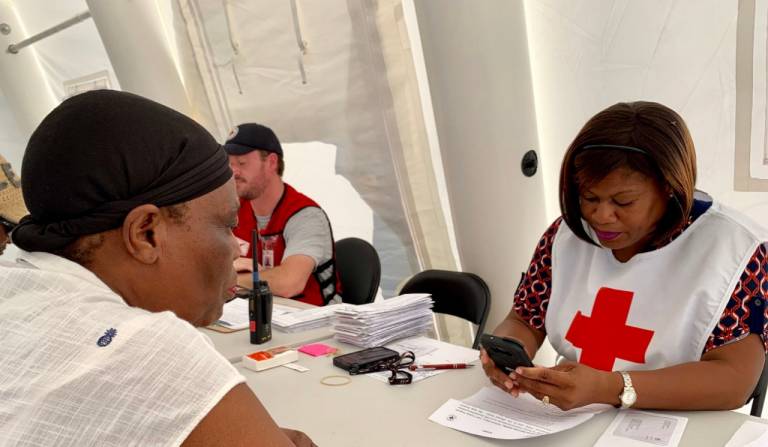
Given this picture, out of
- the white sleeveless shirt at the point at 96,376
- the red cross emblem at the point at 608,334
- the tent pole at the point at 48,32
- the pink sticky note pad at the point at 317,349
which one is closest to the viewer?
the white sleeveless shirt at the point at 96,376

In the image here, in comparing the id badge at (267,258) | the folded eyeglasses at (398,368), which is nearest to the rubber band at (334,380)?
the folded eyeglasses at (398,368)

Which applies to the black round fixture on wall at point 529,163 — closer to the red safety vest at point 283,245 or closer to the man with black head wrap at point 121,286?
the red safety vest at point 283,245

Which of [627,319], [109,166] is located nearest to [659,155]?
[627,319]

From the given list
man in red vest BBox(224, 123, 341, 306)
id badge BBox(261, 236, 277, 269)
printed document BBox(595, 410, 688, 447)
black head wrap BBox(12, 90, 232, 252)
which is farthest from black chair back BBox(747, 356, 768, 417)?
id badge BBox(261, 236, 277, 269)

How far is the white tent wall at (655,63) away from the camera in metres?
1.71

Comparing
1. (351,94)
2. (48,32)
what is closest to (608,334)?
(351,94)

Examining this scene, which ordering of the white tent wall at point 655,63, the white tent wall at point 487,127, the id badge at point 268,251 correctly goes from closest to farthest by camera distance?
the white tent wall at point 655,63
the white tent wall at point 487,127
the id badge at point 268,251

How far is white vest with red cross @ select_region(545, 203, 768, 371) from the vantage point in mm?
1220

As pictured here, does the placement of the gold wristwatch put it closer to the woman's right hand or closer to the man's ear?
the woman's right hand

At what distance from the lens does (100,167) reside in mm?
666

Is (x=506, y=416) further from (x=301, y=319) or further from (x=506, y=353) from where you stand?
(x=301, y=319)

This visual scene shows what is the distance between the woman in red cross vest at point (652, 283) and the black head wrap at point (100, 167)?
2.50 feet

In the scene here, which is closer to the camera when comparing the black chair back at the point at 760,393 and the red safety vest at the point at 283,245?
the black chair back at the point at 760,393

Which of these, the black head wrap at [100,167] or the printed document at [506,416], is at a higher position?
the black head wrap at [100,167]
